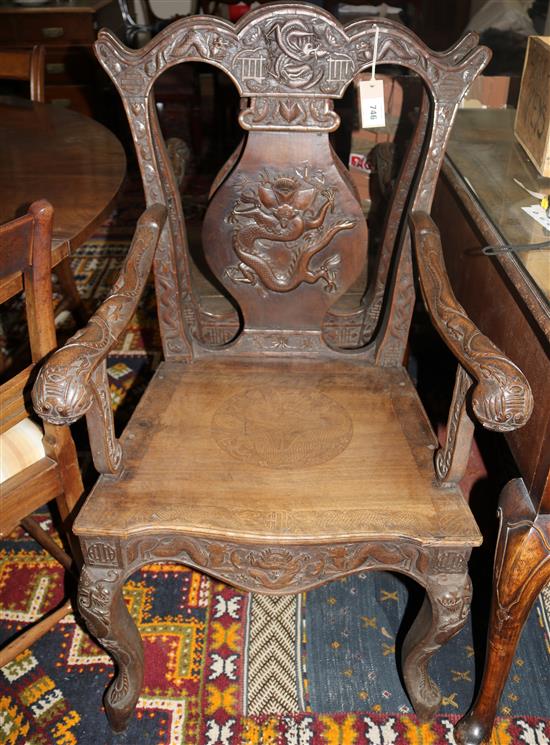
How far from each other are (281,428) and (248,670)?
0.59m

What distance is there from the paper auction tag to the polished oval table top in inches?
25.0

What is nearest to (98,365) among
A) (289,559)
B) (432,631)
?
(289,559)

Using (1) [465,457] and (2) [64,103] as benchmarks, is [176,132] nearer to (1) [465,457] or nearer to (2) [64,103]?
(2) [64,103]

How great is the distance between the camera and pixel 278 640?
1.62 m

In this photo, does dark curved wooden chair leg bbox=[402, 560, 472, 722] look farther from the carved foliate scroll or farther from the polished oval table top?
the polished oval table top

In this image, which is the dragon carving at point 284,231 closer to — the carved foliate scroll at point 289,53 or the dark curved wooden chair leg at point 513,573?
the carved foliate scroll at point 289,53

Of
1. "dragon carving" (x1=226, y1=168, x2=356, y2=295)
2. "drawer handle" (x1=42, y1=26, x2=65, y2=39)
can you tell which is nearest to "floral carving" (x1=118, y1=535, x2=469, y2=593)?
"dragon carving" (x1=226, y1=168, x2=356, y2=295)

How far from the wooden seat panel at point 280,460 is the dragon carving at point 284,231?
20 centimetres

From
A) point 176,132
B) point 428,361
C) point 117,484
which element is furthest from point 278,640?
point 176,132

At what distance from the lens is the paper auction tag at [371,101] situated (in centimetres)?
137

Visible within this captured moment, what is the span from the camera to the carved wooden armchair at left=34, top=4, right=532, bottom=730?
3.75 ft

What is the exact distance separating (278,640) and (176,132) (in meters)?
4.19

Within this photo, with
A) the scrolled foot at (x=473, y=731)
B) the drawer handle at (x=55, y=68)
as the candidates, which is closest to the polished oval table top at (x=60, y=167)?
the scrolled foot at (x=473, y=731)

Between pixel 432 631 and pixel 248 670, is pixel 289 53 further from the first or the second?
pixel 248 670
